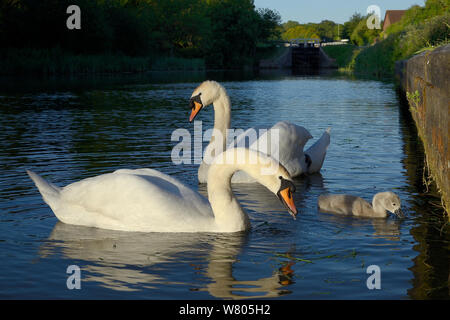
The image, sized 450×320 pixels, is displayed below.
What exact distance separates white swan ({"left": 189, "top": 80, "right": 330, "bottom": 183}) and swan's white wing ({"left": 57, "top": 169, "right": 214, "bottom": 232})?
256 cm

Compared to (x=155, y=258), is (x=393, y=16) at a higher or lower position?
higher

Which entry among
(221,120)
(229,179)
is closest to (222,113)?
(221,120)

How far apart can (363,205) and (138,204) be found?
2486 millimetres

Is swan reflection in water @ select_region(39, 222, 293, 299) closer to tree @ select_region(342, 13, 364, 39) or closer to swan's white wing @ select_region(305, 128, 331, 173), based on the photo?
swan's white wing @ select_region(305, 128, 331, 173)

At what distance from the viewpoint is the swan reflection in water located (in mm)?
4906

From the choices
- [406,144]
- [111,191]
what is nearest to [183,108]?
[406,144]

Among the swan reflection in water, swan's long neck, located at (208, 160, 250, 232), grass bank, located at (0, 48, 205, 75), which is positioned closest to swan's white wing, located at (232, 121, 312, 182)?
swan's long neck, located at (208, 160, 250, 232)

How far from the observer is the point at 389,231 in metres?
6.48

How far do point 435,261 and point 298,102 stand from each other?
19311mm

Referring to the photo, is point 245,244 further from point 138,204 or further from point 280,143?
point 280,143

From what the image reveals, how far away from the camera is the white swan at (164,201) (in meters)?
6.06

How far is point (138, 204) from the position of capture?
6262 millimetres
